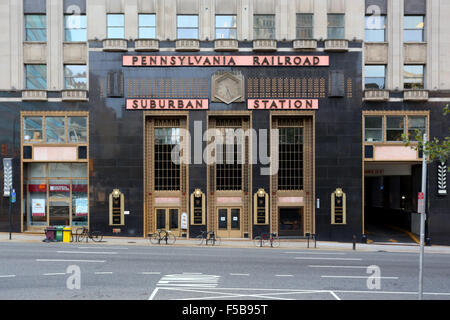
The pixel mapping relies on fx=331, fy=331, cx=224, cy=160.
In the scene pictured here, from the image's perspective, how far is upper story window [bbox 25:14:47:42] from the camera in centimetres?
2719

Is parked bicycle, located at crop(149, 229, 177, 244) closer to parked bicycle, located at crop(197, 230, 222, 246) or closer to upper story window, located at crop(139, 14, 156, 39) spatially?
parked bicycle, located at crop(197, 230, 222, 246)

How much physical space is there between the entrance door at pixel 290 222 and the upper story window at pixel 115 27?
19.4 m

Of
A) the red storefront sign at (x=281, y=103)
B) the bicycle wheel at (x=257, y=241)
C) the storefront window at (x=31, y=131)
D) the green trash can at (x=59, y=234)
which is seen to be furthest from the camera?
the storefront window at (x=31, y=131)

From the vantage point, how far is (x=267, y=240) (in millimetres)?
26156

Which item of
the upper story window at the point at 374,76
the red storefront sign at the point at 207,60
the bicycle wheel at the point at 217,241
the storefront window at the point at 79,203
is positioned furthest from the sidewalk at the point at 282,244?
the red storefront sign at the point at 207,60

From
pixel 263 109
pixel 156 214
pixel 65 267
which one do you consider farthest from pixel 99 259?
pixel 263 109

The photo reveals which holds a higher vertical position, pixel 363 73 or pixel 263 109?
pixel 363 73

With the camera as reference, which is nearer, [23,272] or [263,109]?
[23,272]

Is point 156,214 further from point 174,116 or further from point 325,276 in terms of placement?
point 325,276

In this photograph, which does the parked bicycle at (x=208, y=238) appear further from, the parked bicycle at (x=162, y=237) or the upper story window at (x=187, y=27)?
the upper story window at (x=187, y=27)

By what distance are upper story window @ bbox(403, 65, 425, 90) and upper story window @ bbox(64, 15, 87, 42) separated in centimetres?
2644

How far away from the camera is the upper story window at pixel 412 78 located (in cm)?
2703

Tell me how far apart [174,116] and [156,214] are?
26.9ft

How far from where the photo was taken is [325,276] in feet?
50.8
